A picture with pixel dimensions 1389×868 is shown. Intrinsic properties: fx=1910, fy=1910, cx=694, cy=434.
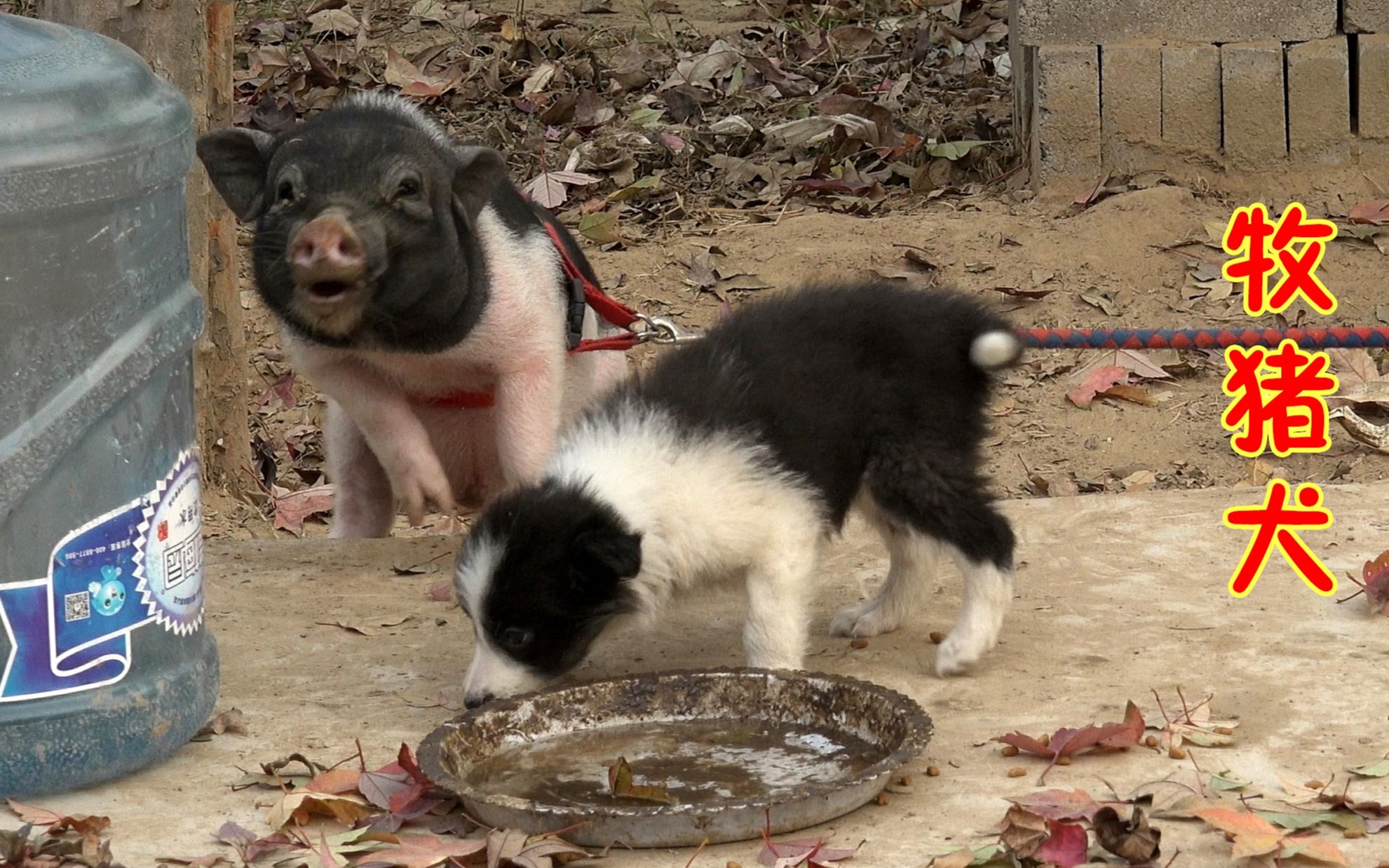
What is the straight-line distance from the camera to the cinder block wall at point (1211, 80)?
7.76 meters

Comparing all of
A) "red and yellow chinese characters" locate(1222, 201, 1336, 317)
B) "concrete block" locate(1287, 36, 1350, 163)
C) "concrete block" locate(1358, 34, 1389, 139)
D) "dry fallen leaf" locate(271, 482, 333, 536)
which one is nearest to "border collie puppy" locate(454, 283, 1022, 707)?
"dry fallen leaf" locate(271, 482, 333, 536)

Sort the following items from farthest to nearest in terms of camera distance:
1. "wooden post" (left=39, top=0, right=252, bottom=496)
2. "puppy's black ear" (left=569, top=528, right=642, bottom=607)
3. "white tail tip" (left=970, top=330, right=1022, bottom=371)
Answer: "wooden post" (left=39, top=0, right=252, bottom=496), "white tail tip" (left=970, top=330, right=1022, bottom=371), "puppy's black ear" (left=569, top=528, right=642, bottom=607)

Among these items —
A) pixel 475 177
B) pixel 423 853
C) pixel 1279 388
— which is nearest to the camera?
pixel 423 853

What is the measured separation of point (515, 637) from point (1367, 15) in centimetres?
542

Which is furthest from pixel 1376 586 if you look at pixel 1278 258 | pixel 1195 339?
pixel 1278 258

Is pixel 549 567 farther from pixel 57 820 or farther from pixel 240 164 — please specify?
pixel 240 164

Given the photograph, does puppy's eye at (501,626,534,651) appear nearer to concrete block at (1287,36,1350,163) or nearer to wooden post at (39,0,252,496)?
wooden post at (39,0,252,496)

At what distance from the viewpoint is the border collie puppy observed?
378 cm

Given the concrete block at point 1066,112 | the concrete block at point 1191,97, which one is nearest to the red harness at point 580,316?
the concrete block at point 1066,112

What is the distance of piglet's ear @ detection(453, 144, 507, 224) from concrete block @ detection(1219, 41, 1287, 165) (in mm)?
4159

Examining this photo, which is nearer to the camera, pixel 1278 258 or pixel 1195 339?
pixel 1195 339

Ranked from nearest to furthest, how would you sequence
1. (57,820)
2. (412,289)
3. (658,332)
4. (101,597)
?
(57,820) → (101,597) → (412,289) → (658,332)

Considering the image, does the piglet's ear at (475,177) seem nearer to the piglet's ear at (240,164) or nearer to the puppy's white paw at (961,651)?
the piglet's ear at (240,164)

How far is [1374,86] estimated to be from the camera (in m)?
7.80
